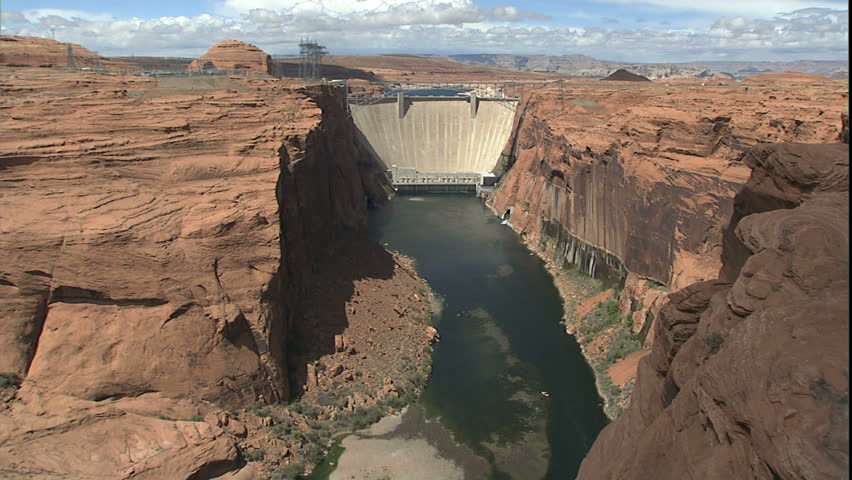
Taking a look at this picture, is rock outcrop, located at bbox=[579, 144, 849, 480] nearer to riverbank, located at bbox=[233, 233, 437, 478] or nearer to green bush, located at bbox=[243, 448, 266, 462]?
riverbank, located at bbox=[233, 233, 437, 478]

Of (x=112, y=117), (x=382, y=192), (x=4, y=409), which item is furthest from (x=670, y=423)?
(x=382, y=192)

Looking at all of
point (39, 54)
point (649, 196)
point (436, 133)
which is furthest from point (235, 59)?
point (649, 196)

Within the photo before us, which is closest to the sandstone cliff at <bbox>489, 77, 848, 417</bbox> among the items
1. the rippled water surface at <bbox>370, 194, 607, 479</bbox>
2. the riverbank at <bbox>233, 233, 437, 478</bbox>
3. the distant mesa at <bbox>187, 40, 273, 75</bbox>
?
the rippled water surface at <bbox>370, 194, 607, 479</bbox>

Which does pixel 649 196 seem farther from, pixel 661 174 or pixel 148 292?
pixel 148 292

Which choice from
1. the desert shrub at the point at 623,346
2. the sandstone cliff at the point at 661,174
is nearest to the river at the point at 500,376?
the desert shrub at the point at 623,346

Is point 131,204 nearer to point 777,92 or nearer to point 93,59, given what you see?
point 777,92
